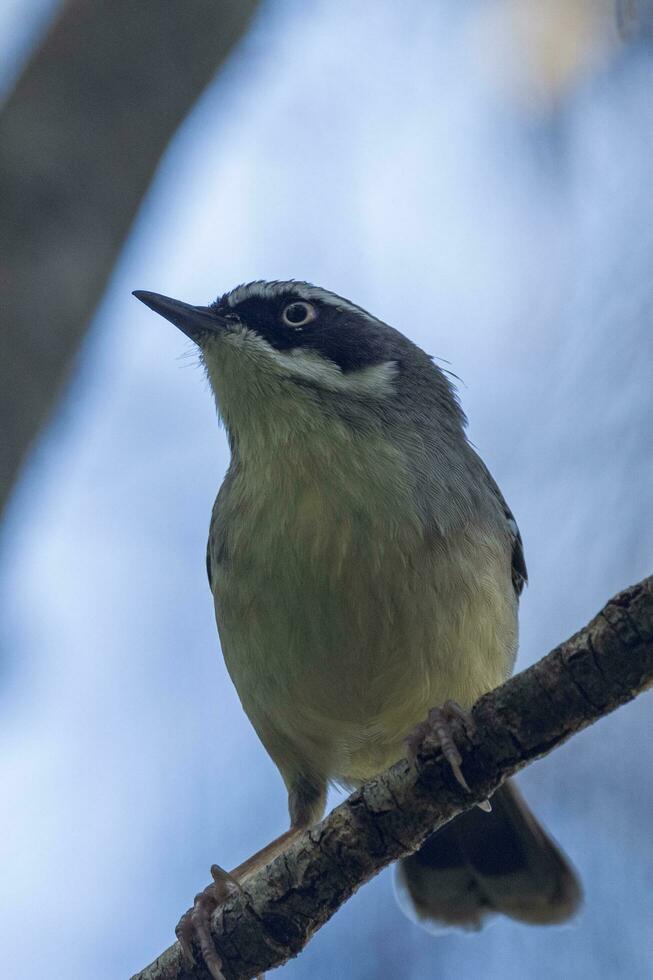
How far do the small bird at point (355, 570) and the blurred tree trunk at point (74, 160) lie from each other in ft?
3.36

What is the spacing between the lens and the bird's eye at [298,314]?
18.0ft

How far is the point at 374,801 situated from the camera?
11.7 ft

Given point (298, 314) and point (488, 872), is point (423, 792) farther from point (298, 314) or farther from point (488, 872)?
point (298, 314)

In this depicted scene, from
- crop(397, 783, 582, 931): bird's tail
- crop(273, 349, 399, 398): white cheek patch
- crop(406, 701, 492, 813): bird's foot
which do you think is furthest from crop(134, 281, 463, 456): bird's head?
crop(397, 783, 582, 931): bird's tail

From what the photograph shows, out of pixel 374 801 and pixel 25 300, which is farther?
pixel 25 300

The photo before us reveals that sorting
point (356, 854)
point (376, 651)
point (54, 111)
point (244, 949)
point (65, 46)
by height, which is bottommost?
point (244, 949)

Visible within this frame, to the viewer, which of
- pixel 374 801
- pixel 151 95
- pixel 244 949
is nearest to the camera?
pixel 374 801

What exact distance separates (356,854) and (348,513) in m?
1.48

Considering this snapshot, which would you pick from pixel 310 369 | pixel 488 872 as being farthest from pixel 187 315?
pixel 488 872

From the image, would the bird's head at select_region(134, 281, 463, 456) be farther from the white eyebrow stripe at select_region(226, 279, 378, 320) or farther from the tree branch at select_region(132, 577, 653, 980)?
the tree branch at select_region(132, 577, 653, 980)

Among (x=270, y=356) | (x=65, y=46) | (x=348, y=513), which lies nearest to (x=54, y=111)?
(x=65, y=46)

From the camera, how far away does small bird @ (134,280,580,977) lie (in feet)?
14.9

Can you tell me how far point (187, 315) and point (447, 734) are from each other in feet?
9.46

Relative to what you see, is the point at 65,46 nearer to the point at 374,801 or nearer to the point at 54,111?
the point at 54,111
